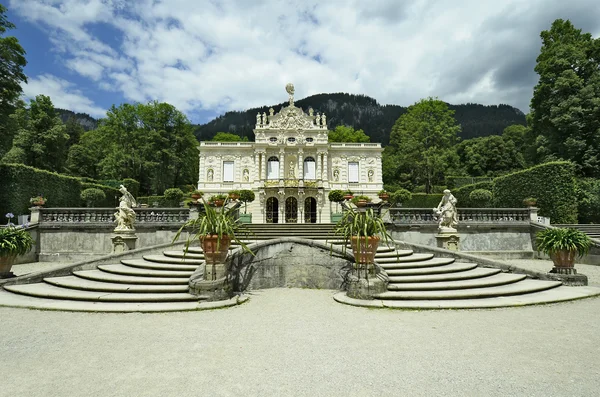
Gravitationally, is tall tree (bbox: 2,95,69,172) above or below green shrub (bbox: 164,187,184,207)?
above

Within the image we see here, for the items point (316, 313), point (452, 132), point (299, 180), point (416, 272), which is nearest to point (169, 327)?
point (316, 313)

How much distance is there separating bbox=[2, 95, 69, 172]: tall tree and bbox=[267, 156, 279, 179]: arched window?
2072cm

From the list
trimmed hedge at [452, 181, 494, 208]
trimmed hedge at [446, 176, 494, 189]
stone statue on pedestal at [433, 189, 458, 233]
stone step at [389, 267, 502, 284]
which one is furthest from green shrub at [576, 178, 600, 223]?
stone step at [389, 267, 502, 284]

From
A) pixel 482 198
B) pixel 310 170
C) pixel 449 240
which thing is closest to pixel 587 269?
pixel 449 240

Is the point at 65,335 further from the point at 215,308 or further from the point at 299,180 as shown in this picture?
the point at 299,180

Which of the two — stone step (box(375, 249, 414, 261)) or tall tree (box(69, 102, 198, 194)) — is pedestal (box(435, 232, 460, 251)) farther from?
tall tree (box(69, 102, 198, 194))

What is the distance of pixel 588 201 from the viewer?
58.0 ft

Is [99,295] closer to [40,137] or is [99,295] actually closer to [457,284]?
[457,284]

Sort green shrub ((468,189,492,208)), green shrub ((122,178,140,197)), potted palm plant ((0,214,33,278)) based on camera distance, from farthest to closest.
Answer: green shrub ((122,178,140,197)), green shrub ((468,189,492,208)), potted palm plant ((0,214,33,278))

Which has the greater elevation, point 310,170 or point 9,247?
point 310,170

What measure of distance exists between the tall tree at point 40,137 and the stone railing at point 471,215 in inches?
1317

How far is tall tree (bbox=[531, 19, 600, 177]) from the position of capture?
2106 cm

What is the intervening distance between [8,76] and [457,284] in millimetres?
26617

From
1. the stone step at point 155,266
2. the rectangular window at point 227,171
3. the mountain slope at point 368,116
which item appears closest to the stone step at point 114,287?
the stone step at point 155,266
